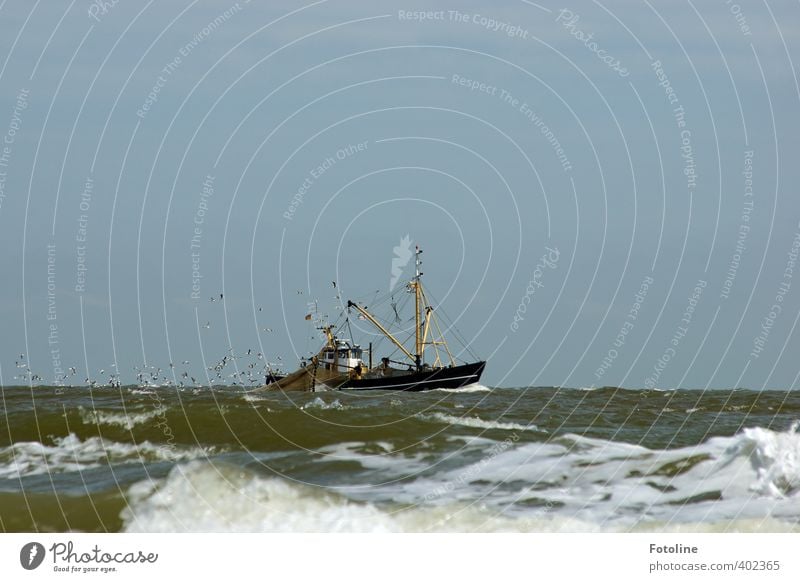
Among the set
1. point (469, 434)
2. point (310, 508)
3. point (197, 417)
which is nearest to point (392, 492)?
point (310, 508)

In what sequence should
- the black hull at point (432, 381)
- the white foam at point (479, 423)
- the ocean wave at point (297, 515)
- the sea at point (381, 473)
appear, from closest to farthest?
the ocean wave at point (297, 515) → the sea at point (381, 473) → the white foam at point (479, 423) → the black hull at point (432, 381)

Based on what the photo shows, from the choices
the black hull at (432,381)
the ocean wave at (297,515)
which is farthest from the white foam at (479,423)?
the black hull at (432,381)

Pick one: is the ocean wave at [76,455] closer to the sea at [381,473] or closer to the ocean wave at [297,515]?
the sea at [381,473]

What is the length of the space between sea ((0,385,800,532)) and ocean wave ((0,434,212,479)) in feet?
0.30

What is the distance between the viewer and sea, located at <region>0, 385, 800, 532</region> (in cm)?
2075

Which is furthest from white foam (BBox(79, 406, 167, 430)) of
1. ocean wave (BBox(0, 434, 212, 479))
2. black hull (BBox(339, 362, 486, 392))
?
black hull (BBox(339, 362, 486, 392))

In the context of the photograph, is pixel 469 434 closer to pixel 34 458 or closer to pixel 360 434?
pixel 360 434

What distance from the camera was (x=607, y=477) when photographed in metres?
23.6

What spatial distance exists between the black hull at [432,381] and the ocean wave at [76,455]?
225 feet

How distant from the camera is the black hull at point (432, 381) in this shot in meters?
101

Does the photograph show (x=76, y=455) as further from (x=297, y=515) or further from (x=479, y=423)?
(x=479, y=423)

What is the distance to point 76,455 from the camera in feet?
101
